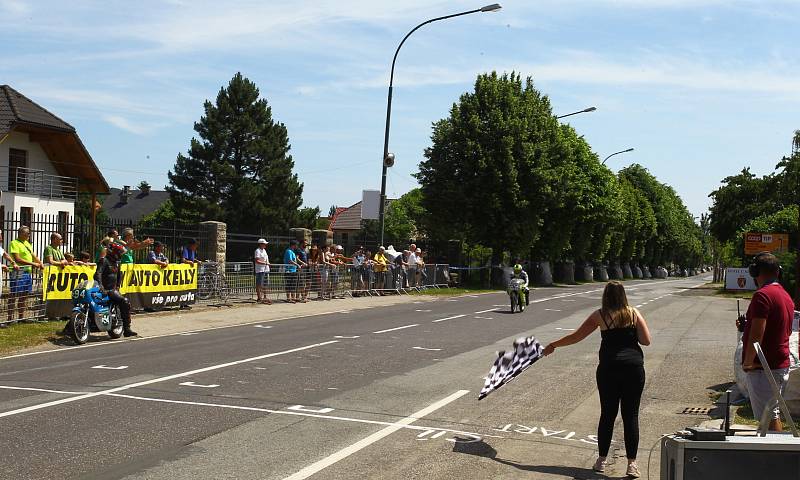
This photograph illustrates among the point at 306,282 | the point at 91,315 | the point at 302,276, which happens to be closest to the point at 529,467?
the point at 91,315

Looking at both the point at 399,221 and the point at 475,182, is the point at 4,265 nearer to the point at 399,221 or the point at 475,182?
the point at 475,182

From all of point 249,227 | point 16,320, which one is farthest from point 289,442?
point 249,227

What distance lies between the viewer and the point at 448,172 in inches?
1826

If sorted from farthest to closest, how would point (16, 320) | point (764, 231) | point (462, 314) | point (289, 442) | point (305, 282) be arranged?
point (764, 231), point (305, 282), point (462, 314), point (16, 320), point (289, 442)

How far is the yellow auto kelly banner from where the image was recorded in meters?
16.8

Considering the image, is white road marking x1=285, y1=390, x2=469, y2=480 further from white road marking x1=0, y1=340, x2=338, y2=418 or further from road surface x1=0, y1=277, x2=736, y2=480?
white road marking x1=0, y1=340, x2=338, y2=418

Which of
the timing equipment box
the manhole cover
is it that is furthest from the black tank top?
the manhole cover

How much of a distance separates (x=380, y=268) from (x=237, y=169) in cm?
4033

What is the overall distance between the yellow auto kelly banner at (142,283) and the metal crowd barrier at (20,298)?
153 millimetres

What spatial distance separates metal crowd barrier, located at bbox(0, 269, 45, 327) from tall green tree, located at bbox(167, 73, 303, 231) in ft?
167

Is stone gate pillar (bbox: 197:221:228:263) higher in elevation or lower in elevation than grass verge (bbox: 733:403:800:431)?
higher

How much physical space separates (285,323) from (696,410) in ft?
38.5

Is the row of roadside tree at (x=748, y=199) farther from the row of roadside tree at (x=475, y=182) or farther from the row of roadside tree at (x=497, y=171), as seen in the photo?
the row of roadside tree at (x=497, y=171)

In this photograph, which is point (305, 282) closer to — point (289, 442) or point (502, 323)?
point (502, 323)
